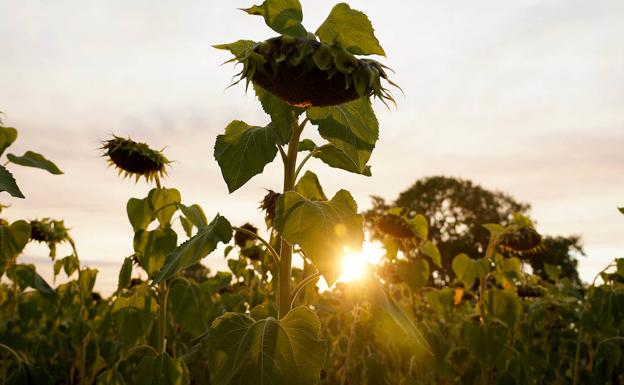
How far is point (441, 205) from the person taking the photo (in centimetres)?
3003

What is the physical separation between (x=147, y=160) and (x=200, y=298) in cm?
72

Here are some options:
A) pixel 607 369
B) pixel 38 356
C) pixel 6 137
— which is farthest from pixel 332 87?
pixel 38 356

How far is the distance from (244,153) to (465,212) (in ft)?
96.0

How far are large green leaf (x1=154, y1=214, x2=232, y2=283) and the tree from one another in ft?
86.6

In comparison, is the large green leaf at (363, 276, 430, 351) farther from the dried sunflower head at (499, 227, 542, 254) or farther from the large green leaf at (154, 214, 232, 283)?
the dried sunflower head at (499, 227, 542, 254)

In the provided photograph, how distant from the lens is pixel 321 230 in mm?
1483

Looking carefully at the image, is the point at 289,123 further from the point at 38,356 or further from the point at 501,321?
the point at 38,356

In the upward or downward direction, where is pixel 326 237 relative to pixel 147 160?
downward

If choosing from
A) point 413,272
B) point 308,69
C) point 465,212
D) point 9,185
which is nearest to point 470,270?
point 413,272

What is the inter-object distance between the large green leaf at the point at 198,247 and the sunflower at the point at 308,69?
44 cm

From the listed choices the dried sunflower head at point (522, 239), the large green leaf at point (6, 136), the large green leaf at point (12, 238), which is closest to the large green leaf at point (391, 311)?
the large green leaf at point (6, 136)

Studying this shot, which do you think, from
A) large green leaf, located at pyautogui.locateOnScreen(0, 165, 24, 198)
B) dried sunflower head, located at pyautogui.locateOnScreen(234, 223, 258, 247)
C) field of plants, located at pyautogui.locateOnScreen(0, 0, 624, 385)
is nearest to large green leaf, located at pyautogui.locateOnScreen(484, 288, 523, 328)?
field of plants, located at pyautogui.locateOnScreen(0, 0, 624, 385)

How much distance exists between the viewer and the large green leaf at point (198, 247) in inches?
62.3

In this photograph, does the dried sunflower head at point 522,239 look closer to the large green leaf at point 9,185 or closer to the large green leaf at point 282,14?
the large green leaf at point 282,14
